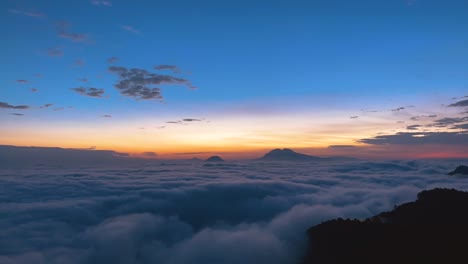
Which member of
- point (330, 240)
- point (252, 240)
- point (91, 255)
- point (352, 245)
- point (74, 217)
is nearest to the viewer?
point (352, 245)

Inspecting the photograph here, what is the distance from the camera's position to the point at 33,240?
2045 inches

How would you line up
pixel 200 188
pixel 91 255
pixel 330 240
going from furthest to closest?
pixel 200 188 → pixel 91 255 → pixel 330 240

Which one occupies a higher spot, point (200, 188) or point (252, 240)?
point (200, 188)

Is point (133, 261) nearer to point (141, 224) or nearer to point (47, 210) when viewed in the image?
point (141, 224)

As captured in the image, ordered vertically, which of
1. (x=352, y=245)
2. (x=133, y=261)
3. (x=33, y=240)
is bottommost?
(x=133, y=261)

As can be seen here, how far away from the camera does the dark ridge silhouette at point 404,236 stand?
31750 mm

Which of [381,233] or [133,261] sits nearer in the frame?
[381,233]

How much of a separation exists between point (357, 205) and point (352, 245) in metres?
43.1

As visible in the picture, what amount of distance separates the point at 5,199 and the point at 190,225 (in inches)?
1865

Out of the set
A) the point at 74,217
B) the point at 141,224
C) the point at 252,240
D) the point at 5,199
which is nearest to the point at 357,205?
the point at 252,240

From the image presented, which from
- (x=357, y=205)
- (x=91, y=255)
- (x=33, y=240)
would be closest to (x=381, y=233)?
(x=357, y=205)

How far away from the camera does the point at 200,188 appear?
94.6m

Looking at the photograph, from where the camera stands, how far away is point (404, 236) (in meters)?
36.5

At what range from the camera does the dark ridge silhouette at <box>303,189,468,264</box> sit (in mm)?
31750
